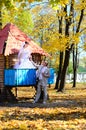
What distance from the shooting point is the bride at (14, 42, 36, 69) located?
2152 cm

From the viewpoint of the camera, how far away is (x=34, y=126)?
38.2 feet

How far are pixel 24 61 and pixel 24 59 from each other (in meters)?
0.15

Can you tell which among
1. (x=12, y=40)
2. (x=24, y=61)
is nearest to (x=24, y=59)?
(x=24, y=61)

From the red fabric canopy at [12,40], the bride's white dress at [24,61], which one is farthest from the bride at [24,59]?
the red fabric canopy at [12,40]

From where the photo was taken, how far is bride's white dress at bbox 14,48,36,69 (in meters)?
Answer: 21.5

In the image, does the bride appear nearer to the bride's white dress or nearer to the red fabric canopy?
the bride's white dress

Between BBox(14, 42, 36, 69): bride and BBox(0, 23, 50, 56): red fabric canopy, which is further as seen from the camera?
BBox(14, 42, 36, 69): bride

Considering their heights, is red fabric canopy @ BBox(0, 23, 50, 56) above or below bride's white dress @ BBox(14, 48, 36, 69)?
above

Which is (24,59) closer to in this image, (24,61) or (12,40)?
(24,61)

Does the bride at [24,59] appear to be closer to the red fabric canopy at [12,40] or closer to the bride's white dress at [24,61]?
the bride's white dress at [24,61]

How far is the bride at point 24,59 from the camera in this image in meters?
21.5

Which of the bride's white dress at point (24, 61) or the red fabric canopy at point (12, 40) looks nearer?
the red fabric canopy at point (12, 40)

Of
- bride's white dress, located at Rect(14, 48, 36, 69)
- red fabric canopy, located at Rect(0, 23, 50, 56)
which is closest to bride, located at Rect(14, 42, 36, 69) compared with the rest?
bride's white dress, located at Rect(14, 48, 36, 69)

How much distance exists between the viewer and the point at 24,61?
2167 cm
